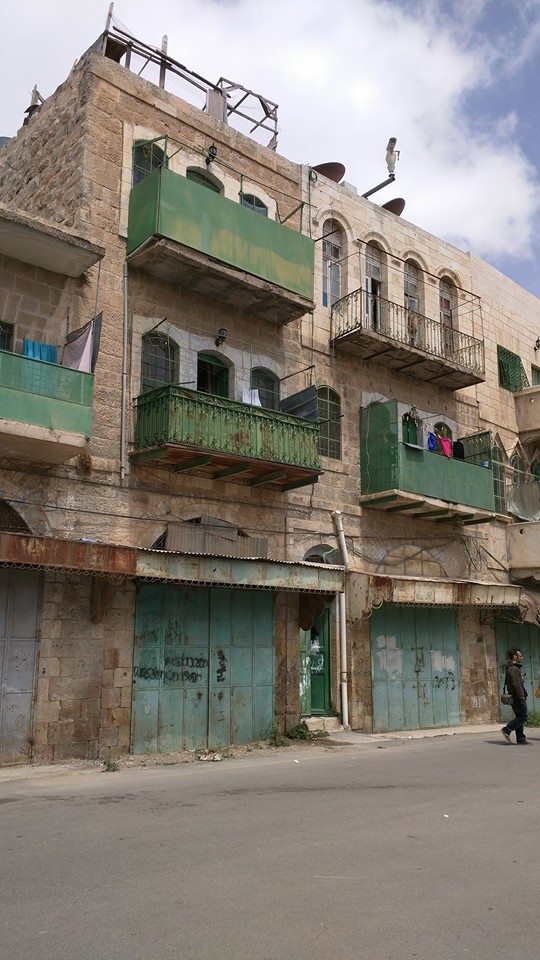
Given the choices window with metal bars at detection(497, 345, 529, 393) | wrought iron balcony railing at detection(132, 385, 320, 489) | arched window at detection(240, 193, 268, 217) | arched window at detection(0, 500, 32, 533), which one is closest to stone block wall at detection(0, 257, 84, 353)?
wrought iron balcony railing at detection(132, 385, 320, 489)

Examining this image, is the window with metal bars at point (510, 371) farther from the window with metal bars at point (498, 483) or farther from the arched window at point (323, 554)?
the arched window at point (323, 554)

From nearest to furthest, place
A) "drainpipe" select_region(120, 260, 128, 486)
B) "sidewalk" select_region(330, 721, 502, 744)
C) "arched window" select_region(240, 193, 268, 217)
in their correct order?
"drainpipe" select_region(120, 260, 128, 486) < "sidewalk" select_region(330, 721, 502, 744) < "arched window" select_region(240, 193, 268, 217)

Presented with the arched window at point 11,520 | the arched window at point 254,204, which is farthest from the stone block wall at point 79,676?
the arched window at point 254,204

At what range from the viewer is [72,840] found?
6285 millimetres

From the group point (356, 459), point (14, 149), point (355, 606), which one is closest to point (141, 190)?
point (14, 149)

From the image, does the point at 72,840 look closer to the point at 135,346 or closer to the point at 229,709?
the point at 229,709

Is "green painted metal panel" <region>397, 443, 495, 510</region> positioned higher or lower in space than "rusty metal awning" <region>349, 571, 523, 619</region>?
higher

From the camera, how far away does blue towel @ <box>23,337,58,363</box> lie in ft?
40.3

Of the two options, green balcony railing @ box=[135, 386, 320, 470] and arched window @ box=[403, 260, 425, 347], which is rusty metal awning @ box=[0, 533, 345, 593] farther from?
arched window @ box=[403, 260, 425, 347]

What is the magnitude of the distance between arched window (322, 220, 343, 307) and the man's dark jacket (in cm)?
868

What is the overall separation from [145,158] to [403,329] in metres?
7.38

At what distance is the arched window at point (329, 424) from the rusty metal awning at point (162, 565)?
11.1 ft

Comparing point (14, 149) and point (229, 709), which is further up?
point (14, 149)

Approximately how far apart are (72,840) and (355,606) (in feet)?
30.2
